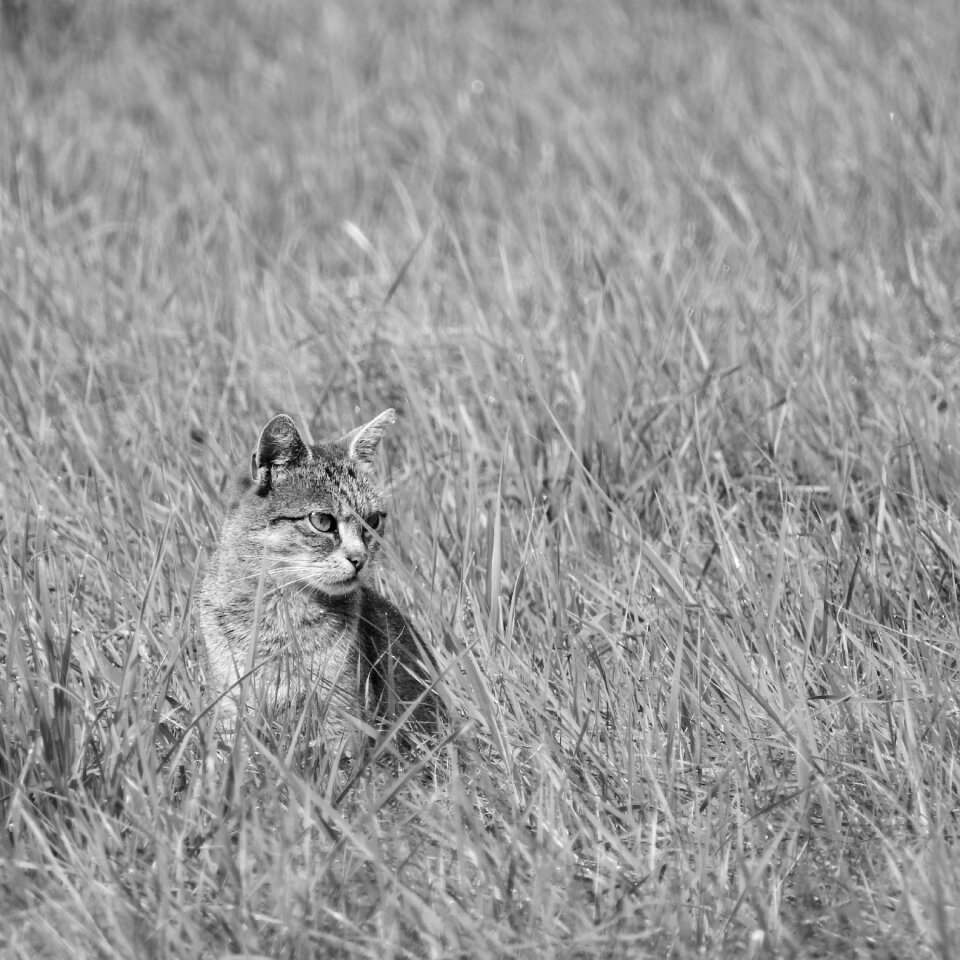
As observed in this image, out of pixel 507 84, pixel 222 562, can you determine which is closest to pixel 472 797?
pixel 222 562

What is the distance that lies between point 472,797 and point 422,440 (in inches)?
75.0

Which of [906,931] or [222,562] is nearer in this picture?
[906,931]

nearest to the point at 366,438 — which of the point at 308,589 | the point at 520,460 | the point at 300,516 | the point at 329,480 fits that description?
the point at 329,480

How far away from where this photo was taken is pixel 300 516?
Result: 397cm

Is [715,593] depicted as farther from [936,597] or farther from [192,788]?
[192,788]

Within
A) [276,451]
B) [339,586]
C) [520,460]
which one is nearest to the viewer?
[339,586]

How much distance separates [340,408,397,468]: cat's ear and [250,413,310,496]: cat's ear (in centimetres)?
20

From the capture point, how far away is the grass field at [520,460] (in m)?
2.96

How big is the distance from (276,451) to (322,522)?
0.24 metres

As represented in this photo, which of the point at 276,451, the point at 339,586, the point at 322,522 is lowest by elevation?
the point at 339,586

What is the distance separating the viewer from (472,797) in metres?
3.28

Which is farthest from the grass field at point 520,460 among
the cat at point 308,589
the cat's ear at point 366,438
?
the cat's ear at point 366,438

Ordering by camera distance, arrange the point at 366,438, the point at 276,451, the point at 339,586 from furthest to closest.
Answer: the point at 366,438 → the point at 276,451 → the point at 339,586

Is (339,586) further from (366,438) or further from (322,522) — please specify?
(366,438)
